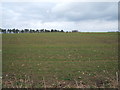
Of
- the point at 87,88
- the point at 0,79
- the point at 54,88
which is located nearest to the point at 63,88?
the point at 54,88

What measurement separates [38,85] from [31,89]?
2.86 feet

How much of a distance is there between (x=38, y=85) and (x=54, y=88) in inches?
41.2

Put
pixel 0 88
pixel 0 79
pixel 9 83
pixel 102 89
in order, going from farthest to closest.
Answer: pixel 0 79, pixel 9 83, pixel 0 88, pixel 102 89

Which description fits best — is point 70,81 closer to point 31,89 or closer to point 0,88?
point 31,89

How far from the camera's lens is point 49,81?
9.18 metres

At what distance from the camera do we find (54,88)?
7738 millimetres

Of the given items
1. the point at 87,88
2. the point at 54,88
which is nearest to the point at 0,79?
the point at 54,88

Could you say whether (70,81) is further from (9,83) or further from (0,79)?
(0,79)

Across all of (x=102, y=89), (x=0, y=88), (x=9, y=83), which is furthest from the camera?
(x=9, y=83)

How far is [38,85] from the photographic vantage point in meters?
8.30

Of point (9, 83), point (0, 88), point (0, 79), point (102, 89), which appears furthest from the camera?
point (0, 79)

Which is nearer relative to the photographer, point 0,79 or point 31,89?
point 31,89

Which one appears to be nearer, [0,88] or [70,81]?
[0,88]

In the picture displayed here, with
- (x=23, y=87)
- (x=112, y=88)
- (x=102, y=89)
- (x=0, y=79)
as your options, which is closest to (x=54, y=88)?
(x=23, y=87)
